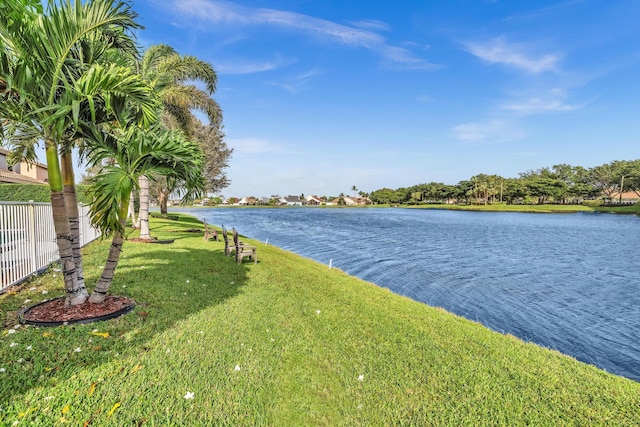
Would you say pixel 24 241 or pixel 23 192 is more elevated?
pixel 23 192

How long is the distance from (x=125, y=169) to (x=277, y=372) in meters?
4.07

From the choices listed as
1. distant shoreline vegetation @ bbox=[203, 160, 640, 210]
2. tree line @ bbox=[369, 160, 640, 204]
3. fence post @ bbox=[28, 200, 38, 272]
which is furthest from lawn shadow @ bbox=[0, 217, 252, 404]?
tree line @ bbox=[369, 160, 640, 204]

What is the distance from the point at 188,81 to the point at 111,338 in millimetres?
17646

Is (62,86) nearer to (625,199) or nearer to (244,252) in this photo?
(244,252)

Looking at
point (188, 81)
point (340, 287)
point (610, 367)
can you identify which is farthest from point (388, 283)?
point (188, 81)

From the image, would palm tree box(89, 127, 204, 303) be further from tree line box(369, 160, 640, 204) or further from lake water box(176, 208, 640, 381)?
tree line box(369, 160, 640, 204)

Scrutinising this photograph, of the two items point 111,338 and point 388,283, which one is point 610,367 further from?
point 111,338

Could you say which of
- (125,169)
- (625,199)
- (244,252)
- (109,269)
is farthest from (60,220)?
(625,199)

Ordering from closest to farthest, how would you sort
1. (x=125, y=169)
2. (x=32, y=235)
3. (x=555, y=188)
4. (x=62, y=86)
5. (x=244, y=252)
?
(x=62, y=86)
(x=125, y=169)
(x=32, y=235)
(x=244, y=252)
(x=555, y=188)

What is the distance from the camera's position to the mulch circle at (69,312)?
17.0 feet

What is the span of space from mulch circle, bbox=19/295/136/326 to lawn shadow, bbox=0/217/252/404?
0.12m

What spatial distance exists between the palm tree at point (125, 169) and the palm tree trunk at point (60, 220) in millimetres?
392

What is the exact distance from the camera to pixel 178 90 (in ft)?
55.9

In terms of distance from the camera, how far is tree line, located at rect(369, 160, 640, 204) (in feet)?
346
